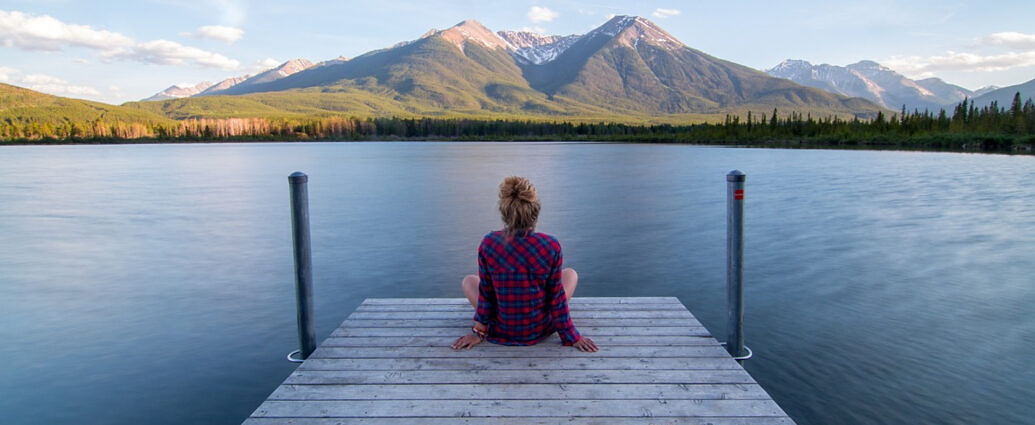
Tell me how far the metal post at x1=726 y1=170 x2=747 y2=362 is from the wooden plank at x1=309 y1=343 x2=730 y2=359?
0.56 m

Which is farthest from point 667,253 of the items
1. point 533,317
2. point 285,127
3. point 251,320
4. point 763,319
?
point 285,127

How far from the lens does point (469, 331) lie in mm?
6297

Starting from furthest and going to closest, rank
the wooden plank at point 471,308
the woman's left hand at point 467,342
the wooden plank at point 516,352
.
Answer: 1. the wooden plank at point 471,308
2. the woman's left hand at point 467,342
3. the wooden plank at point 516,352

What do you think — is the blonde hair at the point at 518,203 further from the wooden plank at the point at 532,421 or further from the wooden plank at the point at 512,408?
the wooden plank at the point at 532,421

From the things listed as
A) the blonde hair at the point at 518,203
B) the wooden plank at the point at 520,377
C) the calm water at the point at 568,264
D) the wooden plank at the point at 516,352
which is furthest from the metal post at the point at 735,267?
the blonde hair at the point at 518,203

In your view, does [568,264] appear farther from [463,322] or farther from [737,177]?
[737,177]

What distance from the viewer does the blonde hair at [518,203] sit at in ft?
17.4

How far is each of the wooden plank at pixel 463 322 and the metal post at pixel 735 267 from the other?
0.38 metres

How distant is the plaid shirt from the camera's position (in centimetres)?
535

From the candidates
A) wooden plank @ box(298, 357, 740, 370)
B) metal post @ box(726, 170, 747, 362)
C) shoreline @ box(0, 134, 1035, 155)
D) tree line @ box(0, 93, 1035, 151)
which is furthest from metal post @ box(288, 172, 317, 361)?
tree line @ box(0, 93, 1035, 151)

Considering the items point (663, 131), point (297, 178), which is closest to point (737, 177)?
point (297, 178)

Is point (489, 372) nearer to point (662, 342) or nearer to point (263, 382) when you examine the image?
point (662, 342)

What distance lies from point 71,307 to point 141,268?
3418 mm

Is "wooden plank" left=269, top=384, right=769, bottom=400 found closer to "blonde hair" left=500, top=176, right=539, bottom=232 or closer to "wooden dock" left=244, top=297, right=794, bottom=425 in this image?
"wooden dock" left=244, top=297, right=794, bottom=425
